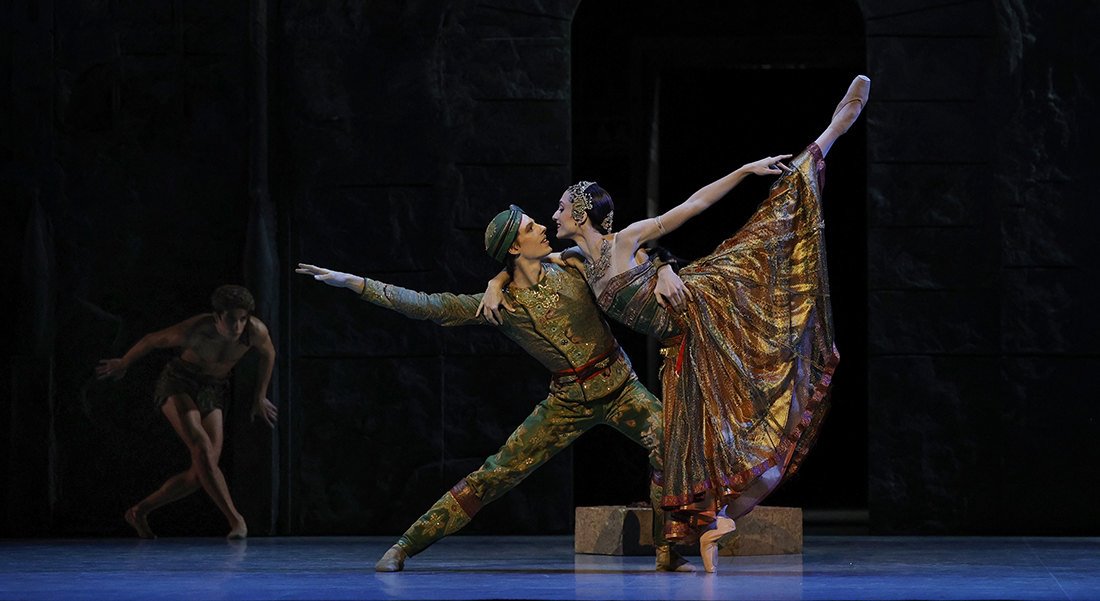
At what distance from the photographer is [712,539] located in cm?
533

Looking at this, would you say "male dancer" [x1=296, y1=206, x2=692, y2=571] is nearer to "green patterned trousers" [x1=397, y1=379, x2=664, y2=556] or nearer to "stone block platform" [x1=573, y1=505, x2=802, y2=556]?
"green patterned trousers" [x1=397, y1=379, x2=664, y2=556]

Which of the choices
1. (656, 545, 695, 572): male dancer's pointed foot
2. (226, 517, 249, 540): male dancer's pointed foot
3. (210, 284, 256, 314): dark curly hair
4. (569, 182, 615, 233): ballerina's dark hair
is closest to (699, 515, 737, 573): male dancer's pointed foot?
(656, 545, 695, 572): male dancer's pointed foot

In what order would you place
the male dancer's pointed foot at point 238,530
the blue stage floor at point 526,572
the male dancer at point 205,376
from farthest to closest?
1. the male dancer at point 205,376
2. the male dancer's pointed foot at point 238,530
3. the blue stage floor at point 526,572

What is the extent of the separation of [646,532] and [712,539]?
994mm

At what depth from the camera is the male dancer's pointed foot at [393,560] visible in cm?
545

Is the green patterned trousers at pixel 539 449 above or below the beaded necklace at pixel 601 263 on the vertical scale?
below

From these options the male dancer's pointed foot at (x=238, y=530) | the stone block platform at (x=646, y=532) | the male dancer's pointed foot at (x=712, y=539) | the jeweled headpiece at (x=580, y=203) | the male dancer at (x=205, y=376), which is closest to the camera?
the male dancer's pointed foot at (x=712, y=539)

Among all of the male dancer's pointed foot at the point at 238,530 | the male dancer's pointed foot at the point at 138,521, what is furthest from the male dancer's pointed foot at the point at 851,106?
the male dancer's pointed foot at the point at 138,521

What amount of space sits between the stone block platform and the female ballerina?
863 mm

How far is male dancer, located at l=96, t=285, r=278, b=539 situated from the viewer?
25.1ft

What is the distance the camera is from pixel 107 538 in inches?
299

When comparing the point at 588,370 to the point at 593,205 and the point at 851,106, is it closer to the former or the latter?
the point at 593,205

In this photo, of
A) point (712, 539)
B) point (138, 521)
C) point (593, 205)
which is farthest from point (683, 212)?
point (138, 521)

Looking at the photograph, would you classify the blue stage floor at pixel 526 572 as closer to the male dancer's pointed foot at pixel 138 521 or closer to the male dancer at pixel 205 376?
the male dancer's pointed foot at pixel 138 521
